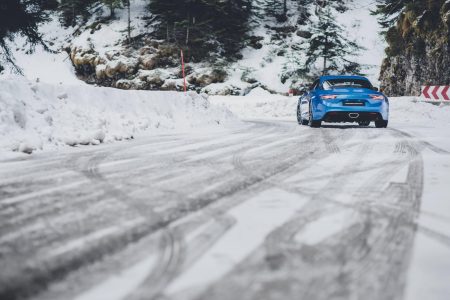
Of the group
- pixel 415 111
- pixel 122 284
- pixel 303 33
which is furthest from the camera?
pixel 303 33

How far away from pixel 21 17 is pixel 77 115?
7236mm

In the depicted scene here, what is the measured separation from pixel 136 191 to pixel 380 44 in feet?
138

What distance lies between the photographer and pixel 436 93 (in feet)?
52.6

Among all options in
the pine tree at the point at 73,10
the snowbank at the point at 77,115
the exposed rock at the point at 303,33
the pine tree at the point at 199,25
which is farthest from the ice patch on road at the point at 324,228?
the pine tree at the point at 73,10

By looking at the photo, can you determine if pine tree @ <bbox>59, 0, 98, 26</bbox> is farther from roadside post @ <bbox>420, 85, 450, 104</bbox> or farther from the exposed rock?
roadside post @ <bbox>420, 85, 450, 104</bbox>

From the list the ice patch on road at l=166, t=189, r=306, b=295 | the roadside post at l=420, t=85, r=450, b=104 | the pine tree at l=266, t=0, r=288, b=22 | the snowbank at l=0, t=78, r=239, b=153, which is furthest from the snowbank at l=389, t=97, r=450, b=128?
the pine tree at l=266, t=0, r=288, b=22

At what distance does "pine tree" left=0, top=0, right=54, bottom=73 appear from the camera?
12477mm

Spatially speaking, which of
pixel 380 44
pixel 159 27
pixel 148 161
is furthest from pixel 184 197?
pixel 380 44

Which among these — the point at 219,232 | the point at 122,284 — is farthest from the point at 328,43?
the point at 122,284

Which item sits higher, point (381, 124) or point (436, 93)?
point (436, 93)

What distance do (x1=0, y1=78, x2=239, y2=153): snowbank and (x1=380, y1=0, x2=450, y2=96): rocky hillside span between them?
1407 cm

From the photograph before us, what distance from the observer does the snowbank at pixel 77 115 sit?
6328 mm

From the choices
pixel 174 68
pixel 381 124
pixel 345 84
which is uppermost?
pixel 174 68

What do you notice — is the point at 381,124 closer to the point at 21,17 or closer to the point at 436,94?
the point at 436,94
